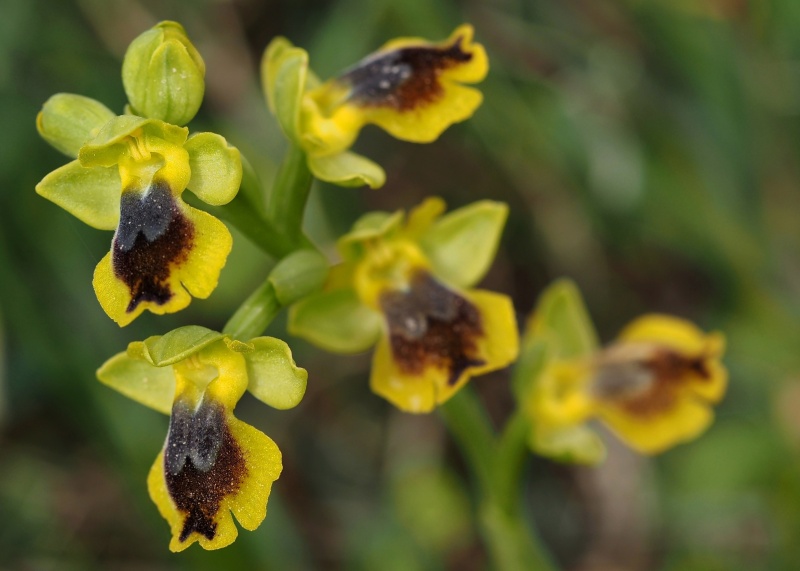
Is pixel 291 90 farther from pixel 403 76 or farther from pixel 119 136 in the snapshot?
pixel 119 136

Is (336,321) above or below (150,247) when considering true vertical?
below

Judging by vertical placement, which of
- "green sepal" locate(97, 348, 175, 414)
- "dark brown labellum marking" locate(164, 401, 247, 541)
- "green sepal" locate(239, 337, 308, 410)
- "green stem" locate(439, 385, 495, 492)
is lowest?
"green stem" locate(439, 385, 495, 492)

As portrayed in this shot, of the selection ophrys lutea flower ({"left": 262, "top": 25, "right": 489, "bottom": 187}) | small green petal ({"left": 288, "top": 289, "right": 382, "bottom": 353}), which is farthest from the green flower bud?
small green petal ({"left": 288, "top": 289, "right": 382, "bottom": 353})

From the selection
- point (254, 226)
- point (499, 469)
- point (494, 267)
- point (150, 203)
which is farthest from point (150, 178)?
point (494, 267)

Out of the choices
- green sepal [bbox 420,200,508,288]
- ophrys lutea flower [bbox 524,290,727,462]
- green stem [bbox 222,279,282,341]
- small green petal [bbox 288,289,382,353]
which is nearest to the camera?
green stem [bbox 222,279,282,341]

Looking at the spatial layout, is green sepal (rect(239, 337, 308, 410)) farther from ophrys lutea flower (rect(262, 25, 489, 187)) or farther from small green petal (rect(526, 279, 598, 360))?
small green petal (rect(526, 279, 598, 360))

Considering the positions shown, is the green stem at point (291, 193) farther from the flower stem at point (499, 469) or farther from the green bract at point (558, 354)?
the green bract at point (558, 354)

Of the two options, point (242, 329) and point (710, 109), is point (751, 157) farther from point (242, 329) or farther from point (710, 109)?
point (242, 329)
